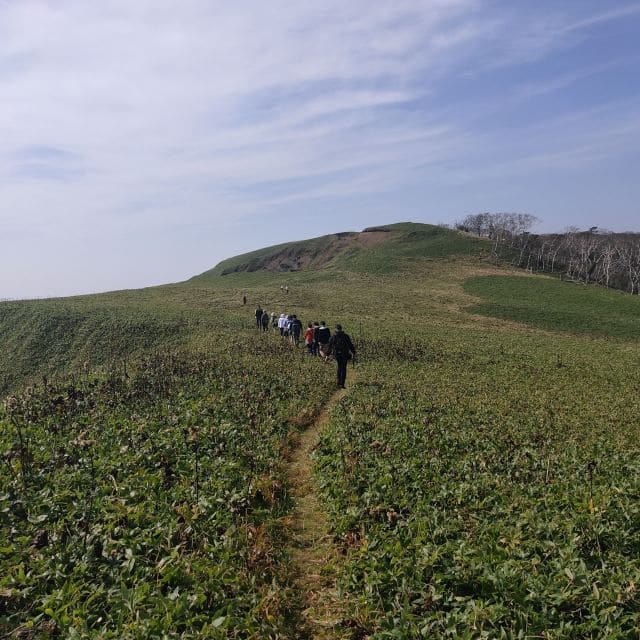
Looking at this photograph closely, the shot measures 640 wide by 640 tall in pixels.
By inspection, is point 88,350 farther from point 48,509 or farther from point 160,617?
point 160,617

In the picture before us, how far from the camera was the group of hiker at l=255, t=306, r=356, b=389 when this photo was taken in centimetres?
2123

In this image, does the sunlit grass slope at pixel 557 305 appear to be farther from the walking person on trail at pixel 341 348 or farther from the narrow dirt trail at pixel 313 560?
the narrow dirt trail at pixel 313 560

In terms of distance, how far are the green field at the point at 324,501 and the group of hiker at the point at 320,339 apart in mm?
1234

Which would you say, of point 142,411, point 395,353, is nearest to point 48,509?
point 142,411

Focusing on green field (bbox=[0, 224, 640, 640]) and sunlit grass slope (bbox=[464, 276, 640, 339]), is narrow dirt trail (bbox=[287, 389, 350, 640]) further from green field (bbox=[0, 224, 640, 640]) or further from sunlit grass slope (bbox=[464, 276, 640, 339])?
sunlit grass slope (bbox=[464, 276, 640, 339])

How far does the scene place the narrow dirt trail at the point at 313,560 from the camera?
22.0ft

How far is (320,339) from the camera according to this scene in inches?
1049

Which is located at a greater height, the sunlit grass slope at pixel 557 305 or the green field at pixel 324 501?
the sunlit grass slope at pixel 557 305

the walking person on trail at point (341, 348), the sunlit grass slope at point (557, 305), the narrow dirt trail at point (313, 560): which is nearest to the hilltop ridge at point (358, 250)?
the sunlit grass slope at point (557, 305)

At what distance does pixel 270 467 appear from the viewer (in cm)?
1181

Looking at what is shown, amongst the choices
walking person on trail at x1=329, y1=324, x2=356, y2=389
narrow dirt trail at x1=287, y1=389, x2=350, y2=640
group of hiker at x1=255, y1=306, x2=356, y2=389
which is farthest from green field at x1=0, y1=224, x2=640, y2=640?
group of hiker at x1=255, y1=306, x2=356, y2=389

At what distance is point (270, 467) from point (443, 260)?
90.7 m

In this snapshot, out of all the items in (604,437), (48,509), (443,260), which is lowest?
(604,437)

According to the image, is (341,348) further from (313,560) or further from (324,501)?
(313,560)
